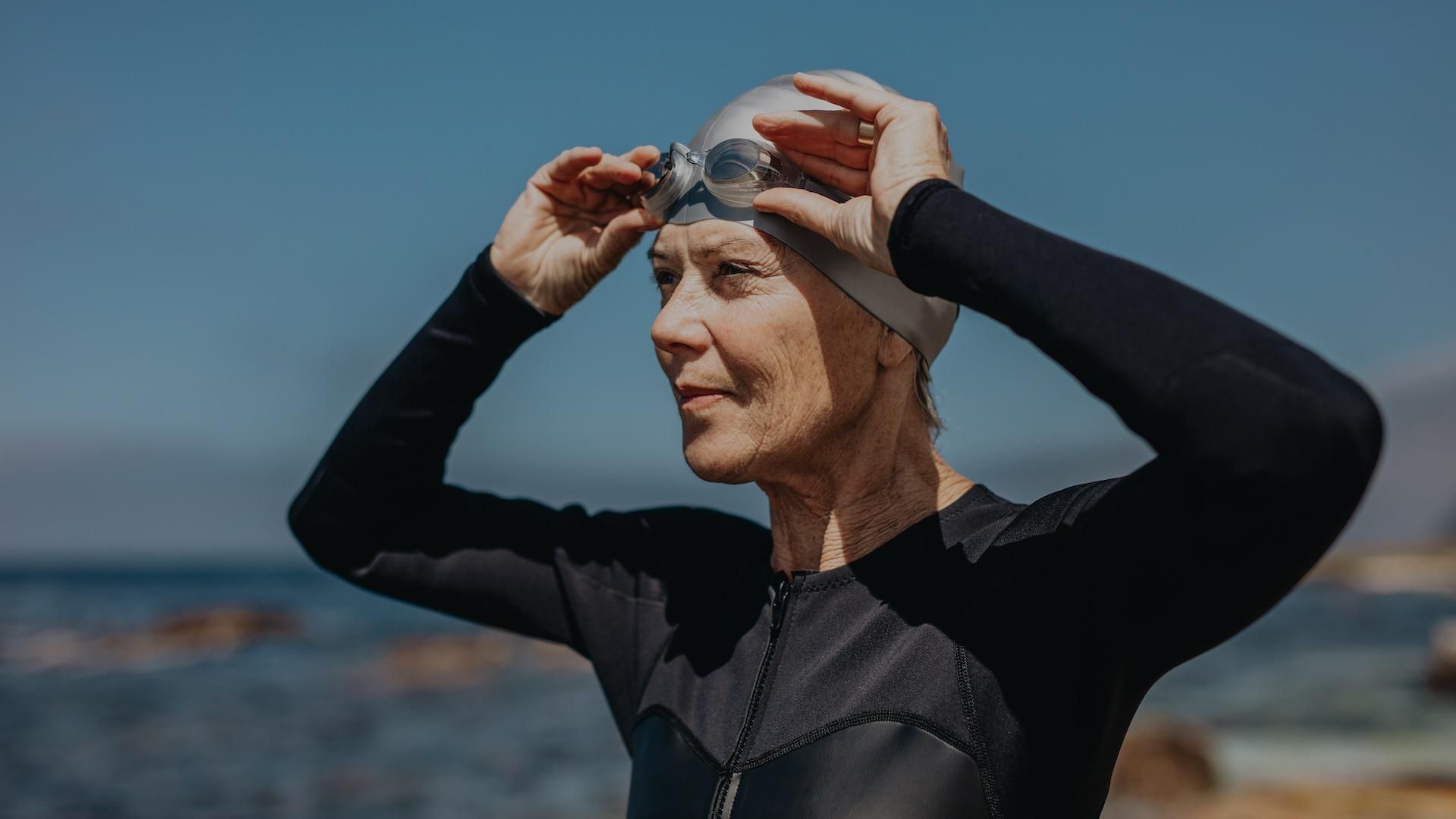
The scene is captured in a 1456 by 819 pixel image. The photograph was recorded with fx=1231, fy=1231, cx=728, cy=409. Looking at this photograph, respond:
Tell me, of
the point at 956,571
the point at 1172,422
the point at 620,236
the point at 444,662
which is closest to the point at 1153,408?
the point at 1172,422

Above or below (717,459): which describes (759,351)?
above

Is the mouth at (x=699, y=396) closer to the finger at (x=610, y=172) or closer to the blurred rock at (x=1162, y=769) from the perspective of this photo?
the finger at (x=610, y=172)

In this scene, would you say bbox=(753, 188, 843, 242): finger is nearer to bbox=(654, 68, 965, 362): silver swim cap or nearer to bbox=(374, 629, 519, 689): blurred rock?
bbox=(654, 68, 965, 362): silver swim cap

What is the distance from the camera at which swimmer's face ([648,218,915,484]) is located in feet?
7.79

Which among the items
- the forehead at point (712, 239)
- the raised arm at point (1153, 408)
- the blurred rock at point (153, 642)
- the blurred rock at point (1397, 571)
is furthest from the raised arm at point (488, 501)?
the blurred rock at point (1397, 571)

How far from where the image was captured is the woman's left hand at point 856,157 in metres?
2.09

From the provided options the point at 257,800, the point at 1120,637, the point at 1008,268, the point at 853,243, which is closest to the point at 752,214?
the point at 853,243

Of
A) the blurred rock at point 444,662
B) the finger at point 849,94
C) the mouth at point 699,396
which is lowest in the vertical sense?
the blurred rock at point 444,662

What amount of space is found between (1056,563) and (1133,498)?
0.67 ft

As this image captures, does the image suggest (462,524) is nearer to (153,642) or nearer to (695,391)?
(695,391)

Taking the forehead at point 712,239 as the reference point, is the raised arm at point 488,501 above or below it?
below

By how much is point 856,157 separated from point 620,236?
780 mm

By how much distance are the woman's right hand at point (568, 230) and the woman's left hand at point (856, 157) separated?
60 cm

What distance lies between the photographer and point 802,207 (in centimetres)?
230
